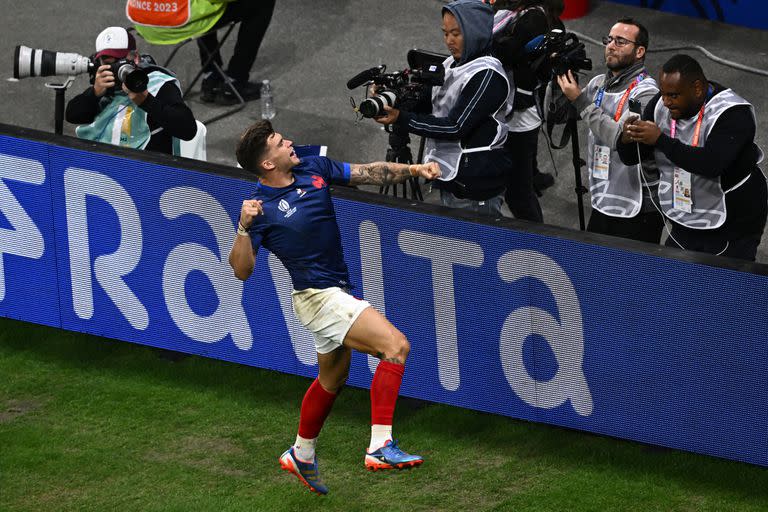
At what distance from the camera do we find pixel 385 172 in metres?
7.75

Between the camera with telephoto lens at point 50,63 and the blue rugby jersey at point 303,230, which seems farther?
the camera with telephoto lens at point 50,63

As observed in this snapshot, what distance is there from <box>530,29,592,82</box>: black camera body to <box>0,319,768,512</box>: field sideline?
2.20 m

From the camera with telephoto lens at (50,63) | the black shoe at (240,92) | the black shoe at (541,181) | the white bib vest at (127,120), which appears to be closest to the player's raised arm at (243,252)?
the white bib vest at (127,120)

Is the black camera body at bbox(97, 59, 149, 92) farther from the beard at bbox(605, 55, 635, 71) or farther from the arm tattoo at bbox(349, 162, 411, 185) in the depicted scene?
the beard at bbox(605, 55, 635, 71)

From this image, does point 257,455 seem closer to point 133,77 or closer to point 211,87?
point 133,77

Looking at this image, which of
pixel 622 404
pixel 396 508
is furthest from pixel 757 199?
pixel 396 508

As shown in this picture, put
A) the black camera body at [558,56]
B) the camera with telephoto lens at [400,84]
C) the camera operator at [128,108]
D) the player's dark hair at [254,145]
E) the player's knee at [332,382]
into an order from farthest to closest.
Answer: the camera operator at [128,108] → the black camera body at [558,56] → the camera with telephoto lens at [400,84] → the player's knee at [332,382] → the player's dark hair at [254,145]

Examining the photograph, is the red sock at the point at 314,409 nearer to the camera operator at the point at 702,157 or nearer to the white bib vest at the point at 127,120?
the camera operator at the point at 702,157

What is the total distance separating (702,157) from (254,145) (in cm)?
246

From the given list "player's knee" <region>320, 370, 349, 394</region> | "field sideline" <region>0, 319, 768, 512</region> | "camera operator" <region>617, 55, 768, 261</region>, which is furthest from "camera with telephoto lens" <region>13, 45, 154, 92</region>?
"camera operator" <region>617, 55, 768, 261</region>

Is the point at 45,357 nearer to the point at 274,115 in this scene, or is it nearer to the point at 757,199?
the point at 274,115

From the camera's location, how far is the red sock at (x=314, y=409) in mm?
7574

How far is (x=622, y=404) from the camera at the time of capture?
790 centimetres

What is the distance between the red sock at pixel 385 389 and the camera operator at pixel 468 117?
5.16 ft
